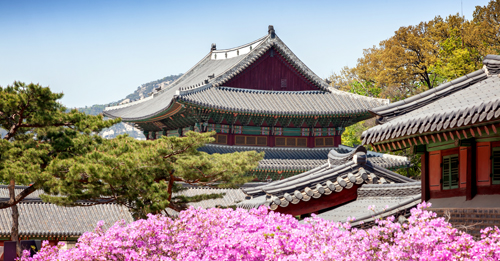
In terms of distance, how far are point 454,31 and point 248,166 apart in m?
26.1

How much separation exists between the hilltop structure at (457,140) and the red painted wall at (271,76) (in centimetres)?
1892

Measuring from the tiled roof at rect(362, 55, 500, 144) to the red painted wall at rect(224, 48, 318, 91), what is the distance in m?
18.9

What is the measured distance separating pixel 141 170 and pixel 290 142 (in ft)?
43.0

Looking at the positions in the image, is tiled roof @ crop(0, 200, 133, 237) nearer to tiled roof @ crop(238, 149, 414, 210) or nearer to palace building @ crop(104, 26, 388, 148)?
palace building @ crop(104, 26, 388, 148)

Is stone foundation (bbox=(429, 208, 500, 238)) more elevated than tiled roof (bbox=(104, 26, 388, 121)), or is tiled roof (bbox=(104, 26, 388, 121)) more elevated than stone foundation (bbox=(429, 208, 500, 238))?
tiled roof (bbox=(104, 26, 388, 121))

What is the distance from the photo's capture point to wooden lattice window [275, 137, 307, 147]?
2911 centimetres

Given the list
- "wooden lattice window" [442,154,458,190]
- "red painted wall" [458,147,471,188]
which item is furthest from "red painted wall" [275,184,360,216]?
"red painted wall" [458,147,471,188]

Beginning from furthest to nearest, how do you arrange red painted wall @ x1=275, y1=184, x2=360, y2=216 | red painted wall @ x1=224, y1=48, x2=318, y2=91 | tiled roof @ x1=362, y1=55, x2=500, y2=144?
red painted wall @ x1=224, y1=48, x2=318, y2=91 < red painted wall @ x1=275, y1=184, x2=360, y2=216 < tiled roof @ x1=362, y1=55, x2=500, y2=144

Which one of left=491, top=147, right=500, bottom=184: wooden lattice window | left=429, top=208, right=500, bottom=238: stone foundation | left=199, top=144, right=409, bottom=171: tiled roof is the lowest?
left=199, top=144, right=409, bottom=171: tiled roof

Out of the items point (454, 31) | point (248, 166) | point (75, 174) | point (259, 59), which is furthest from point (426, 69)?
point (75, 174)

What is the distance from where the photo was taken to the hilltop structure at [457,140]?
8602 millimetres

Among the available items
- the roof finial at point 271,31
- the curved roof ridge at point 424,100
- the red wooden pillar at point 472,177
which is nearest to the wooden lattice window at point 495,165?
the red wooden pillar at point 472,177

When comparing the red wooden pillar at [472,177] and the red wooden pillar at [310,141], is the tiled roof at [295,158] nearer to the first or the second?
the red wooden pillar at [310,141]

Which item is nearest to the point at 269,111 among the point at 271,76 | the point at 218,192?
the point at 271,76
